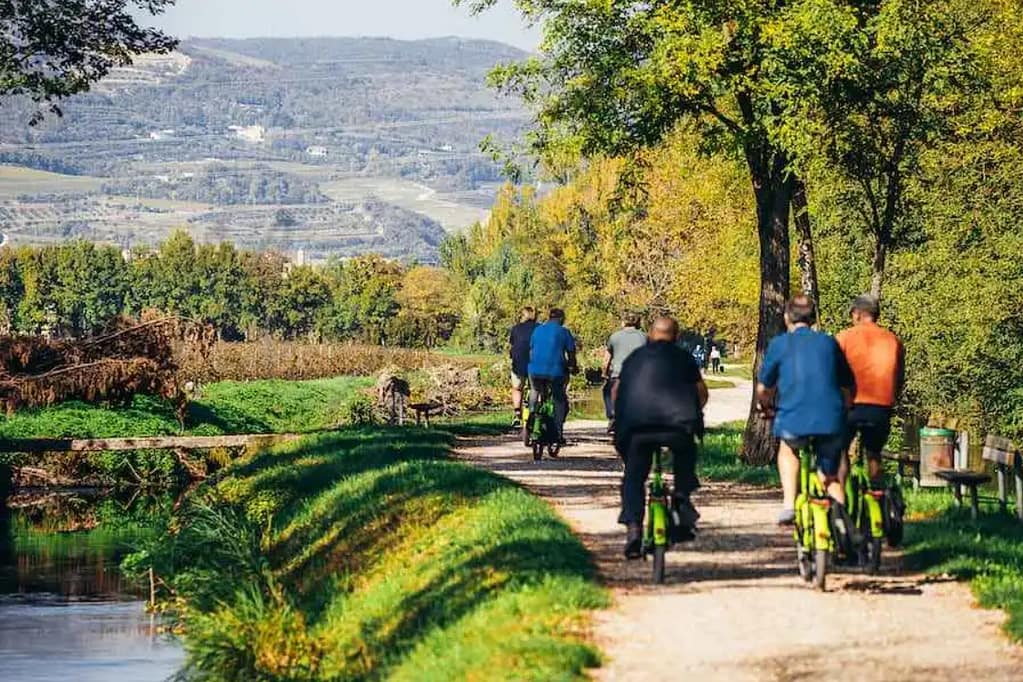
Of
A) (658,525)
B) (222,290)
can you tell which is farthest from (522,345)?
(222,290)

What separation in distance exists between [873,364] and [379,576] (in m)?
4.93

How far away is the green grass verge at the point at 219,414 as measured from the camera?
1843 inches

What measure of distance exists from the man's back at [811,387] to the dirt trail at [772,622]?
1201mm

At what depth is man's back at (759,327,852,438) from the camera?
15.0 m

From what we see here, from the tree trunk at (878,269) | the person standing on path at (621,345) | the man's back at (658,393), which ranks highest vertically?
the tree trunk at (878,269)

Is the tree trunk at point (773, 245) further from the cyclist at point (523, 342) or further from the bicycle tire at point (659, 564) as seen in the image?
the bicycle tire at point (659, 564)

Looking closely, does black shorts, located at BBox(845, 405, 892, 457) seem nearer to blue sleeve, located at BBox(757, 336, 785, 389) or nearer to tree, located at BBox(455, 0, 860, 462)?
blue sleeve, located at BBox(757, 336, 785, 389)

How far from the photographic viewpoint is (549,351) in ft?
92.0

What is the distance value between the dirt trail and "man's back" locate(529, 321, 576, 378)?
9.12m

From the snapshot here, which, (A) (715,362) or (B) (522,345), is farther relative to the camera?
(A) (715,362)

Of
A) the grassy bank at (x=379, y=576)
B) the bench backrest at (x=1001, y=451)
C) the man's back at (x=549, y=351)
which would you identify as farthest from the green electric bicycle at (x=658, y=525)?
the man's back at (x=549, y=351)

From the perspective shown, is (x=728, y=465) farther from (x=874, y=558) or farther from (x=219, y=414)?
(x=219, y=414)

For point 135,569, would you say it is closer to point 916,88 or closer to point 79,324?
point 916,88

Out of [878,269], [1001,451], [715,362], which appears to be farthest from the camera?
[715,362]
